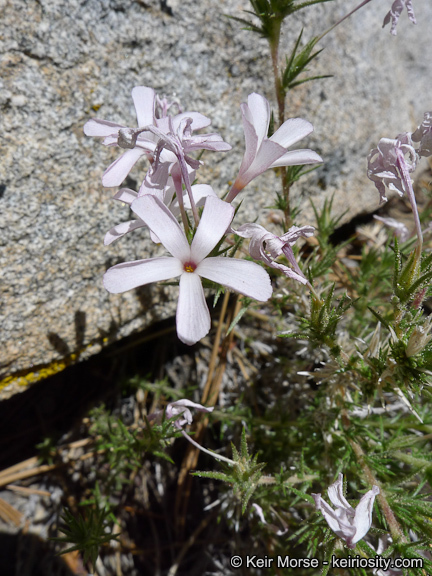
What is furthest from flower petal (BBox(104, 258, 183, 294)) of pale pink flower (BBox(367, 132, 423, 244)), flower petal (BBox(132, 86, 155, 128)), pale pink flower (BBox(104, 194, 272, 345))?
pale pink flower (BBox(367, 132, 423, 244))

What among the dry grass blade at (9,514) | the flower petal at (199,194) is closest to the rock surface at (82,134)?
the flower petal at (199,194)

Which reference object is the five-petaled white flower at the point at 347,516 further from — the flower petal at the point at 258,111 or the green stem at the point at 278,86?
the flower petal at the point at 258,111

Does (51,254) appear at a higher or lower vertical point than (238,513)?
higher

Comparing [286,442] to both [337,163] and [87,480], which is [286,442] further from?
[337,163]

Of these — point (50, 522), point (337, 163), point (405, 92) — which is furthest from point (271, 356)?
point (405, 92)

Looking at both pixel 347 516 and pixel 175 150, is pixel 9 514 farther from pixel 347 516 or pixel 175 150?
pixel 175 150

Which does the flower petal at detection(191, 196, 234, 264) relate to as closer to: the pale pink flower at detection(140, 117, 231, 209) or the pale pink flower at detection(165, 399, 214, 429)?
the pale pink flower at detection(140, 117, 231, 209)
